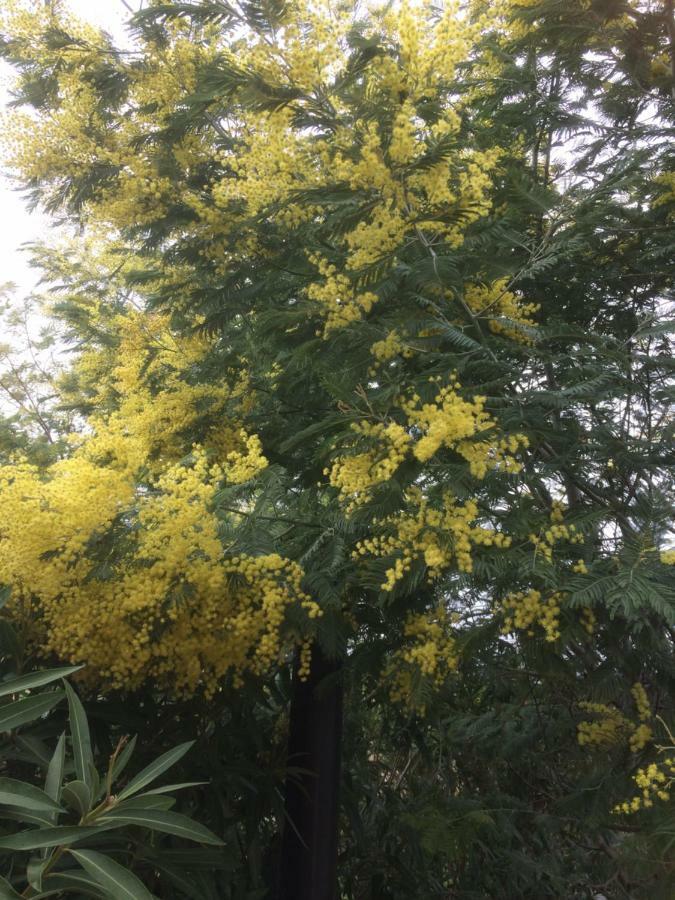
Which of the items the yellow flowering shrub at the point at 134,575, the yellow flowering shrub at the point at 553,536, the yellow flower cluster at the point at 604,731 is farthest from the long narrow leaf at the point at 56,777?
the yellow flower cluster at the point at 604,731

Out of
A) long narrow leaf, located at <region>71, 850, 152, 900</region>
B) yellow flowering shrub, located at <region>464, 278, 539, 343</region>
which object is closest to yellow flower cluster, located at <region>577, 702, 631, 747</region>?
yellow flowering shrub, located at <region>464, 278, 539, 343</region>

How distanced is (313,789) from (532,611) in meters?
1.80

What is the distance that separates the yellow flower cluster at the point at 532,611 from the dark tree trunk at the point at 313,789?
1151 mm

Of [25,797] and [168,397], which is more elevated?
[168,397]

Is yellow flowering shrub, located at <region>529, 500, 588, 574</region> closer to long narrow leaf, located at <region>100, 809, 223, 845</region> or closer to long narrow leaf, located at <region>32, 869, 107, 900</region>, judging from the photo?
long narrow leaf, located at <region>100, 809, 223, 845</region>

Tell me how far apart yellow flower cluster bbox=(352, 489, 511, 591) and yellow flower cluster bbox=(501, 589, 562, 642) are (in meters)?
0.22

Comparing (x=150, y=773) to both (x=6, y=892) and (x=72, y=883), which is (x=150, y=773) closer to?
(x=72, y=883)

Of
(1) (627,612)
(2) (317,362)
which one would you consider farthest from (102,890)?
(2) (317,362)

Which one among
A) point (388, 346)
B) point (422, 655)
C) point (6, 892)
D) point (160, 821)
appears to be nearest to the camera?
point (6, 892)

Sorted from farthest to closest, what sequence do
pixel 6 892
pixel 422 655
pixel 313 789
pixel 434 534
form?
pixel 313 789, pixel 422 655, pixel 434 534, pixel 6 892

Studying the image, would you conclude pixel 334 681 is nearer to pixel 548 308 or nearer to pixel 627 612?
pixel 627 612

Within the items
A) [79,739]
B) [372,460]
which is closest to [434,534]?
[372,460]

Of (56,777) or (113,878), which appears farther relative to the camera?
(56,777)

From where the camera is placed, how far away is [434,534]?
2371 mm
